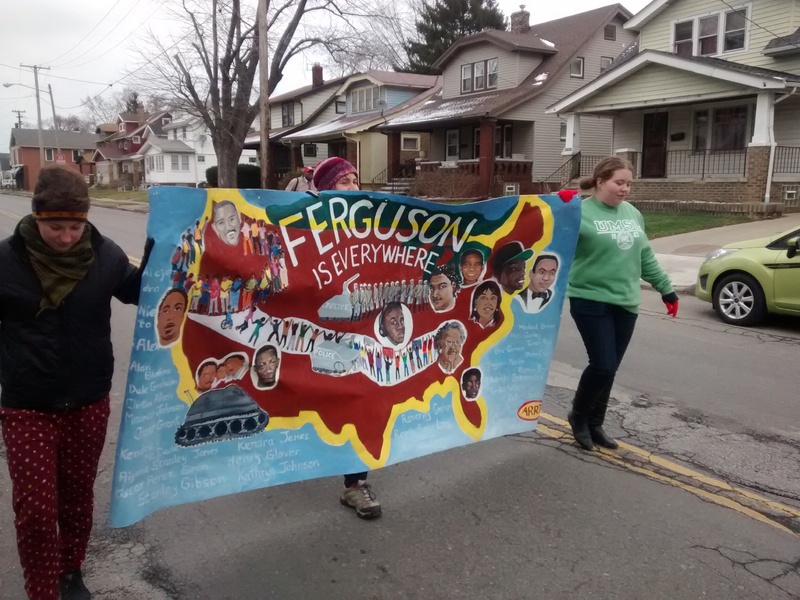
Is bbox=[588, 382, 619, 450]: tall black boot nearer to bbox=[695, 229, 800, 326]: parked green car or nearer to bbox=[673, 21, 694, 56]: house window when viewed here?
bbox=[695, 229, 800, 326]: parked green car

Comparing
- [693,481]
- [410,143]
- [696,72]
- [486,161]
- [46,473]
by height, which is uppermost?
[696,72]

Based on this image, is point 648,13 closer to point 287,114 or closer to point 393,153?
point 393,153

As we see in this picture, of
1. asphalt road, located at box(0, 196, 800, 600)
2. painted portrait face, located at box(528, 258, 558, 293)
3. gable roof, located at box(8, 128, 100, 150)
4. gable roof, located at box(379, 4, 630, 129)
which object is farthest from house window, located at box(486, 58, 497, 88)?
gable roof, located at box(8, 128, 100, 150)

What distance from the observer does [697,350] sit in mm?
7520

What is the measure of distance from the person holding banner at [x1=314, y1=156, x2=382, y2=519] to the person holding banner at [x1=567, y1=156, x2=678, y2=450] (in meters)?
1.46

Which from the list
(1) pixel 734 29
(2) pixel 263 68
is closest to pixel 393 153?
(2) pixel 263 68

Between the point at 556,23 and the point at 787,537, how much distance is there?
115ft

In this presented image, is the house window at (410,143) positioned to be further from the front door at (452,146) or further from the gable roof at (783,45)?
the gable roof at (783,45)

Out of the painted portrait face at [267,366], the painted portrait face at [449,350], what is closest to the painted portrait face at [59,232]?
the painted portrait face at [267,366]

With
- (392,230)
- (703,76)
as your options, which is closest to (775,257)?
(392,230)

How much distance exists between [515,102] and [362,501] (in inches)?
1067

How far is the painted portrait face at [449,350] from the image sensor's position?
3.97 m

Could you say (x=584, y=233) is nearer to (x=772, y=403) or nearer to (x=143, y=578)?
(x=772, y=403)

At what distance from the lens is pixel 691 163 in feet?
75.3
